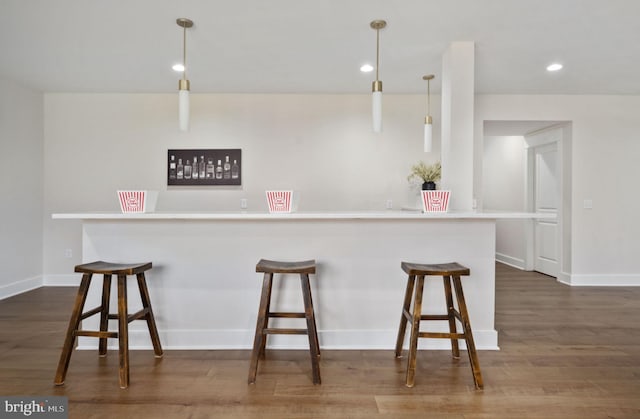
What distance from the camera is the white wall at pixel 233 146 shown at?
14.2 feet

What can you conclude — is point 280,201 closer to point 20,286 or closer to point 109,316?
point 109,316

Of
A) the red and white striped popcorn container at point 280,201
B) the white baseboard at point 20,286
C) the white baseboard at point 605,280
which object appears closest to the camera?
the red and white striped popcorn container at point 280,201

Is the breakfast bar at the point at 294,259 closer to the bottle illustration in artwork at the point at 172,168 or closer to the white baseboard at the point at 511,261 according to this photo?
the bottle illustration in artwork at the point at 172,168

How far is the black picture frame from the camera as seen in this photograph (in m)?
4.37

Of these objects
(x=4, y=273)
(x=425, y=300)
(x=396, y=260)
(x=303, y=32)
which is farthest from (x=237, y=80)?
(x=4, y=273)

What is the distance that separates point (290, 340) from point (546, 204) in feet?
14.7

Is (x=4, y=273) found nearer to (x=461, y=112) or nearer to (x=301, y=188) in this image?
(x=301, y=188)

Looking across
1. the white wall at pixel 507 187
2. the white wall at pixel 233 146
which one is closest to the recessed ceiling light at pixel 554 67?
the white wall at pixel 233 146

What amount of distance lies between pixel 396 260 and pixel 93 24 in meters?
2.83

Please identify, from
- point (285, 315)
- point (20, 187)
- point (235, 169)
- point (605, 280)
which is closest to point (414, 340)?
point (285, 315)

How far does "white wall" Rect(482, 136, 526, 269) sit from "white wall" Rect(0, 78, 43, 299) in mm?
6481

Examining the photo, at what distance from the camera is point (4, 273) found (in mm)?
3842

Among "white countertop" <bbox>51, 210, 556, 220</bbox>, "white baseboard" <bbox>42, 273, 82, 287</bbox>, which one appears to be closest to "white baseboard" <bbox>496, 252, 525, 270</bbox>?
"white countertop" <bbox>51, 210, 556, 220</bbox>

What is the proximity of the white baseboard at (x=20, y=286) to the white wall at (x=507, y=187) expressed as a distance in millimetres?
6632
